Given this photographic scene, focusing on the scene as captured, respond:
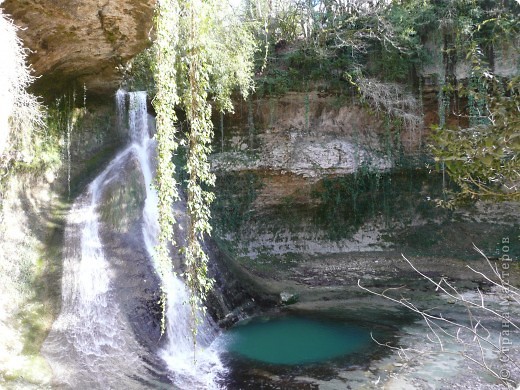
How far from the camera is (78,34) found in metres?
6.14

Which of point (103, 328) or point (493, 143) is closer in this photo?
point (493, 143)

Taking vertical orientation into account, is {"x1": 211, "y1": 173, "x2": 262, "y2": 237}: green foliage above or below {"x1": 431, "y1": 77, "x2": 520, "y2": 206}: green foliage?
below

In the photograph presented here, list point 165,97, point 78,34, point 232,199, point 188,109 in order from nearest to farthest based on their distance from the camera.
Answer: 1. point 165,97
2. point 188,109
3. point 78,34
4. point 232,199

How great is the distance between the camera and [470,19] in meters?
10.2

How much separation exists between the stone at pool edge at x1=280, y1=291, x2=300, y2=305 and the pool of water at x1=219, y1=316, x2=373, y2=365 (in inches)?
28.5

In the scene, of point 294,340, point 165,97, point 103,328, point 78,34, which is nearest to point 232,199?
point 294,340

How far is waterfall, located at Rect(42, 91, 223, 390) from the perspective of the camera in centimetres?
570

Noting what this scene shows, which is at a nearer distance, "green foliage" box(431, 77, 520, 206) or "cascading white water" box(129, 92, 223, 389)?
"green foliage" box(431, 77, 520, 206)

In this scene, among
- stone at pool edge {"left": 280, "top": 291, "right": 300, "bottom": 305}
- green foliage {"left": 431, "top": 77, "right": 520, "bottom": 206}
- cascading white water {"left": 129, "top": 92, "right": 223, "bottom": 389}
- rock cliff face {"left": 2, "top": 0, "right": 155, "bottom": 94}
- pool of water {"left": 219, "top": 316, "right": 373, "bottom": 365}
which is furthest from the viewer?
stone at pool edge {"left": 280, "top": 291, "right": 300, "bottom": 305}

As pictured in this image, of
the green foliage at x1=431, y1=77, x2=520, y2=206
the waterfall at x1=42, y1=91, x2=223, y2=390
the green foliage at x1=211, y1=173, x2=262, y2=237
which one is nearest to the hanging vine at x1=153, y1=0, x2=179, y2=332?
the waterfall at x1=42, y1=91, x2=223, y2=390

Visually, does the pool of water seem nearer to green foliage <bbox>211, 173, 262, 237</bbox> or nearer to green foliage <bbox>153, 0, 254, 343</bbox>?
green foliage <bbox>153, 0, 254, 343</bbox>

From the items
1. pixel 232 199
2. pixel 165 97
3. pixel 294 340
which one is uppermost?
pixel 165 97

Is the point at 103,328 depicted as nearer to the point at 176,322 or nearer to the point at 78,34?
the point at 176,322

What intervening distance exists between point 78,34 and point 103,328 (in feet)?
14.8
